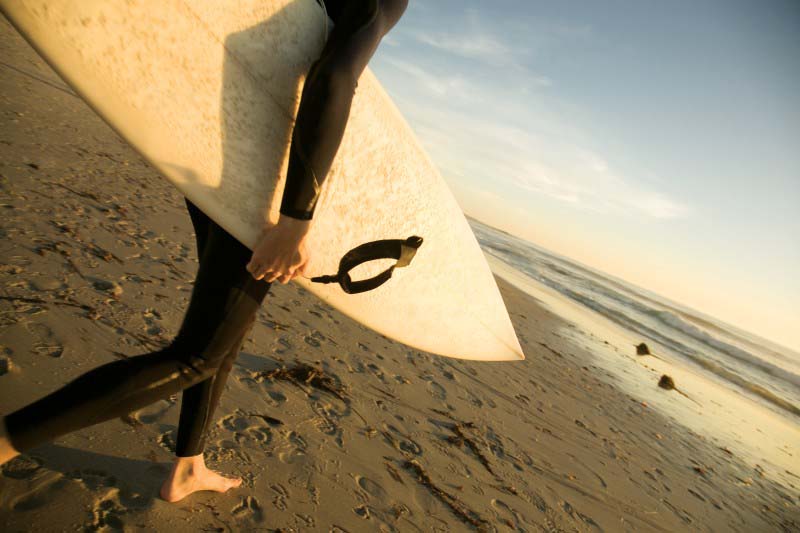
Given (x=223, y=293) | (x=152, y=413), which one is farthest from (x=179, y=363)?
(x=152, y=413)

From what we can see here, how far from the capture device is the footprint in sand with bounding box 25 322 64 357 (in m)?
1.82

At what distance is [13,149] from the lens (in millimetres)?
3840

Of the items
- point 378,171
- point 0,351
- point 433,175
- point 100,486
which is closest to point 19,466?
point 100,486

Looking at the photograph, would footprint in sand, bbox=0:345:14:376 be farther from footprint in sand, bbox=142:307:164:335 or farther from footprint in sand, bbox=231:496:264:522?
footprint in sand, bbox=231:496:264:522

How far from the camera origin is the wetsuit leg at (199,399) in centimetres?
126

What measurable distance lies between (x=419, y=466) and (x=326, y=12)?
2255mm

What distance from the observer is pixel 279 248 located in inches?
40.8

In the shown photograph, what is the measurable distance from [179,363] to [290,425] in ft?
3.73

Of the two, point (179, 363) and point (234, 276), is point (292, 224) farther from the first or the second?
point (179, 363)

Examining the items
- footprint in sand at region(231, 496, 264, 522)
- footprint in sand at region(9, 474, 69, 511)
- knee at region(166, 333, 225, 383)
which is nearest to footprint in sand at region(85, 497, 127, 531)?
footprint in sand at region(9, 474, 69, 511)

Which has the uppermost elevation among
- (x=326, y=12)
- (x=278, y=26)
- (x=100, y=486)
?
(x=326, y=12)

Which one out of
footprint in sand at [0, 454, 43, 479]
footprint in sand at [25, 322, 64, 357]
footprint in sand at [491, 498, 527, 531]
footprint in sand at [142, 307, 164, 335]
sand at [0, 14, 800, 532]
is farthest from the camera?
footprint in sand at [142, 307, 164, 335]

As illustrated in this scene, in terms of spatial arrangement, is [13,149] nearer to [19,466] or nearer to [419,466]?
[19,466]

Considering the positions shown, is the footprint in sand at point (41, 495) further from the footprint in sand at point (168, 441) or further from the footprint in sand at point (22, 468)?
the footprint in sand at point (168, 441)
